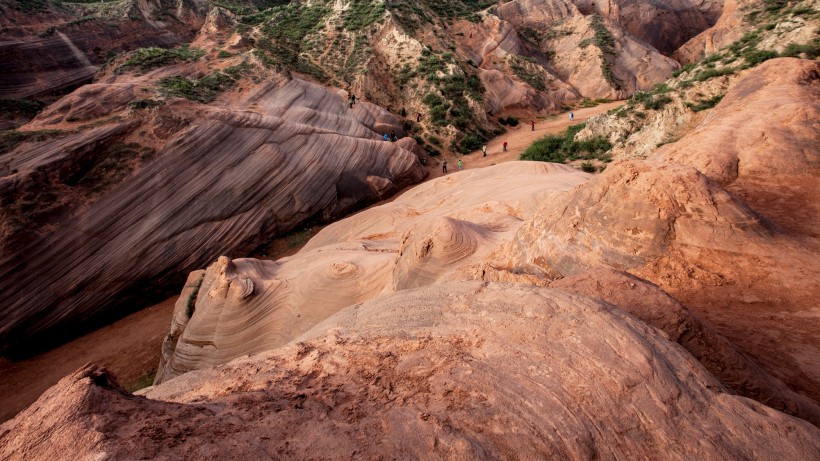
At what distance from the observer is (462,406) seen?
249 centimetres

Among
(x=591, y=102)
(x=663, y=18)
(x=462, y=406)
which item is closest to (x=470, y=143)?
(x=591, y=102)

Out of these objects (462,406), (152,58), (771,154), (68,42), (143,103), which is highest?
(68,42)

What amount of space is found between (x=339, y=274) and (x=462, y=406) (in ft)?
18.6

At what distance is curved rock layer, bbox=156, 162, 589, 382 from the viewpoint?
671cm

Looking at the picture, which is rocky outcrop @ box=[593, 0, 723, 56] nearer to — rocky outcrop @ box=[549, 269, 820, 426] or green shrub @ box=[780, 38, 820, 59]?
green shrub @ box=[780, 38, 820, 59]

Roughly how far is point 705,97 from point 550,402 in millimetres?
16601

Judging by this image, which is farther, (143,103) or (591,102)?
(591,102)

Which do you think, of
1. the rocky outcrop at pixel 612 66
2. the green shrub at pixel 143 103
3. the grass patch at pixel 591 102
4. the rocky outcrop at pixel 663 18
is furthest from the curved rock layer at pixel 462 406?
the rocky outcrop at pixel 663 18

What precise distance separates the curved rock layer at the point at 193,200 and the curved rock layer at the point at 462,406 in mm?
12263

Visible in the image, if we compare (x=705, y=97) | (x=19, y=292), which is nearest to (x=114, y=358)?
(x=19, y=292)

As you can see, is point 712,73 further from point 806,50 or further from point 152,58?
point 152,58

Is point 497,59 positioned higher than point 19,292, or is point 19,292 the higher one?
point 497,59

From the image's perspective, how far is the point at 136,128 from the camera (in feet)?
46.9

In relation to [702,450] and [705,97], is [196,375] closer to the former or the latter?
[702,450]
